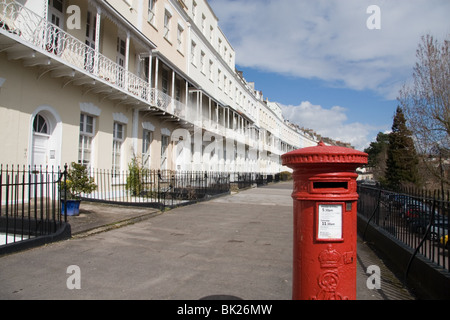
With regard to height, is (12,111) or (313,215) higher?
(12,111)

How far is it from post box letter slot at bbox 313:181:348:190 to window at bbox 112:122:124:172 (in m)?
13.2

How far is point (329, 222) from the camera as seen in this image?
106 inches

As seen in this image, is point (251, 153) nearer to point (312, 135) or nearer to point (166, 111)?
point (166, 111)

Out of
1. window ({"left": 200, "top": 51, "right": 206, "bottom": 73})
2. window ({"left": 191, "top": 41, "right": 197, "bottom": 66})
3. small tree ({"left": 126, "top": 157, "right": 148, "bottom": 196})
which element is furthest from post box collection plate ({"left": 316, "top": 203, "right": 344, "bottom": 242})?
window ({"left": 200, "top": 51, "right": 206, "bottom": 73})

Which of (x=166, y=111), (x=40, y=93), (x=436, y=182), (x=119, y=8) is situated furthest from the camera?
(x=166, y=111)

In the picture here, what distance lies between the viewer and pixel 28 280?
171 inches

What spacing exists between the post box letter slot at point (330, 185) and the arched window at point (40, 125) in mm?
10616

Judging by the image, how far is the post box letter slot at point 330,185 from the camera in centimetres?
276

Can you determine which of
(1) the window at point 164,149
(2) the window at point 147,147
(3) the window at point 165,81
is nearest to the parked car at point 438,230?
(2) the window at point 147,147

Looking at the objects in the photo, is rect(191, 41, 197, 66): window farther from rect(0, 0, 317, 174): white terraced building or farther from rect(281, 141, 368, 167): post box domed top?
rect(281, 141, 368, 167): post box domed top

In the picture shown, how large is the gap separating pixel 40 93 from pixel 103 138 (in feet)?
11.3

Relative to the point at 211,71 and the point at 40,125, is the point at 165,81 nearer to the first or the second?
the point at 211,71

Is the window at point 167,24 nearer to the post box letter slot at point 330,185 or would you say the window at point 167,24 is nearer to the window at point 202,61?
the window at point 202,61
